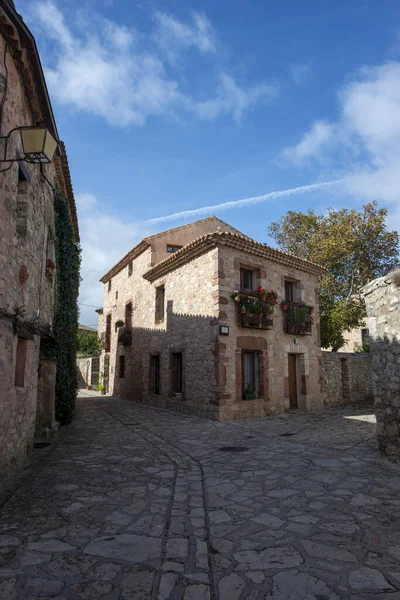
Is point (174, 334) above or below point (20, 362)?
above

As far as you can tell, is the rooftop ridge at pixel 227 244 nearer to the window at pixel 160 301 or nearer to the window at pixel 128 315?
the window at pixel 160 301

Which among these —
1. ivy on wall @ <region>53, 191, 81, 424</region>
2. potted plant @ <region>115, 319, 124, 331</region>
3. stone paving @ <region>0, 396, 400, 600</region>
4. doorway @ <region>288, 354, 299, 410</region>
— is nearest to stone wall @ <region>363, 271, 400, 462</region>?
stone paving @ <region>0, 396, 400, 600</region>

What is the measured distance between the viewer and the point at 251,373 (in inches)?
483

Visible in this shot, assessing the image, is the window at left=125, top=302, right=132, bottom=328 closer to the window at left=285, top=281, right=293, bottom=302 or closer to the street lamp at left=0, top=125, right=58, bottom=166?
the window at left=285, top=281, right=293, bottom=302

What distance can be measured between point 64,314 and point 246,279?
19.4ft

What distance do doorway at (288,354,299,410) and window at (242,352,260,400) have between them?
81.5 inches

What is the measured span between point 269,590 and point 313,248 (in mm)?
18620

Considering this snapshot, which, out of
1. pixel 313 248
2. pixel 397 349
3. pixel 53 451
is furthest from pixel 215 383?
pixel 313 248

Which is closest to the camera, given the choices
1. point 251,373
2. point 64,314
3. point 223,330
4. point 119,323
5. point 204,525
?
point 204,525

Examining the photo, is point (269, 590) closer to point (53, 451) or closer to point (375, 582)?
point (375, 582)

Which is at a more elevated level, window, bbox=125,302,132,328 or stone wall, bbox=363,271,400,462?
window, bbox=125,302,132,328

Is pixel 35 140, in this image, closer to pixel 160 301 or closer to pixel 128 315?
pixel 160 301

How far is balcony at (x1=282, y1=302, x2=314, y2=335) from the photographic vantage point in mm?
13211

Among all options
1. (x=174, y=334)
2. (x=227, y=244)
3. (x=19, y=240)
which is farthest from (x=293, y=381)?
(x=19, y=240)
